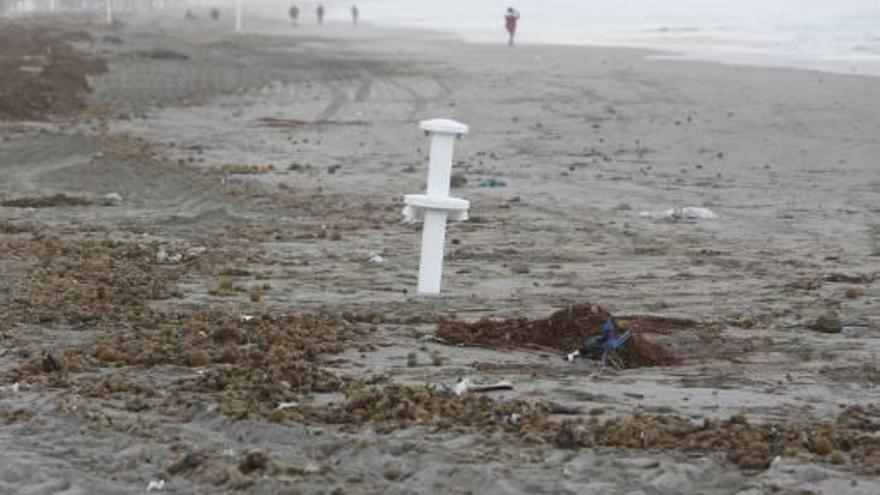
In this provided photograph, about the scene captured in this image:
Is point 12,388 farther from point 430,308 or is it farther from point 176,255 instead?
point 176,255

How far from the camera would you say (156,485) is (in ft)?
16.4

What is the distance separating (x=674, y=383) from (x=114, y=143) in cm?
1427

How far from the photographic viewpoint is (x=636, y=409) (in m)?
5.90

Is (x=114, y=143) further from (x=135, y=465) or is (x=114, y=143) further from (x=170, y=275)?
Result: (x=135, y=465)

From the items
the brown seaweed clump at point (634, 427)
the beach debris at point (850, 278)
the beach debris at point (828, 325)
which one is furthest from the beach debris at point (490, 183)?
the brown seaweed clump at point (634, 427)

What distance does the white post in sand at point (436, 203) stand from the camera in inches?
332

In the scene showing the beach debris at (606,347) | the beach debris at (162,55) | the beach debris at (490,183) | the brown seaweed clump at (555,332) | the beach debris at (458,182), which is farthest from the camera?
the beach debris at (162,55)

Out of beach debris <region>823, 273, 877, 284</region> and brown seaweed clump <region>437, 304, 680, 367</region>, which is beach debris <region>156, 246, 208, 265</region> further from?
beach debris <region>823, 273, 877, 284</region>

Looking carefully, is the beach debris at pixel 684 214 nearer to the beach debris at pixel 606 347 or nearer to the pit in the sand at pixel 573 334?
the pit in the sand at pixel 573 334

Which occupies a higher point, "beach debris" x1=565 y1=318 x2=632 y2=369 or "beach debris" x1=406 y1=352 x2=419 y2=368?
"beach debris" x1=565 y1=318 x2=632 y2=369

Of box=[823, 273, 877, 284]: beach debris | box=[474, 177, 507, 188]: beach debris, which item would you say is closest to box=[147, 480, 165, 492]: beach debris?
box=[823, 273, 877, 284]: beach debris

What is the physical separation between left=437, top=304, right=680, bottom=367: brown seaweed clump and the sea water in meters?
27.5

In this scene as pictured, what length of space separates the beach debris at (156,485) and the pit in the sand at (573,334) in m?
2.81

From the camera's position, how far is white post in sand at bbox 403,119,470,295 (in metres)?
8.42
